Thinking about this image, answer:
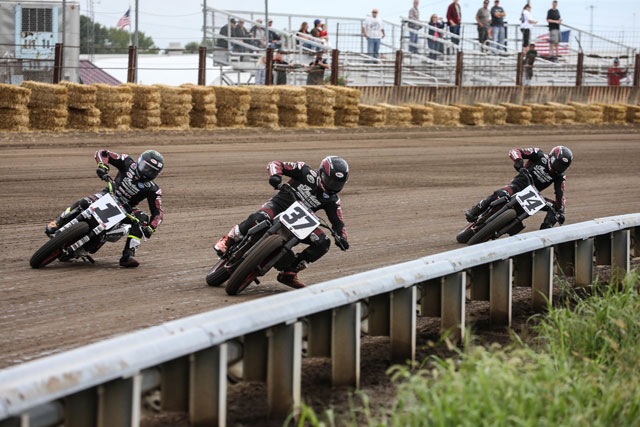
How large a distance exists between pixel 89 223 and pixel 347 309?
13.7 ft

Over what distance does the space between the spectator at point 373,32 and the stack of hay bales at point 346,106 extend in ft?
11.7

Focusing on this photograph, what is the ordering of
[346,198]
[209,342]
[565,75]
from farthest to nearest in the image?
[565,75] < [346,198] < [209,342]

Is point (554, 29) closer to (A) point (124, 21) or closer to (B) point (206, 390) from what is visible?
(A) point (124, 21)

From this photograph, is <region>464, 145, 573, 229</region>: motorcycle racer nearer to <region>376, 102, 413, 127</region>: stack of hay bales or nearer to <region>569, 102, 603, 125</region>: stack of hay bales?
<region>376, 102, 413, 127</region>: stack of hay bales

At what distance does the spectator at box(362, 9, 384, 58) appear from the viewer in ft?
91.9

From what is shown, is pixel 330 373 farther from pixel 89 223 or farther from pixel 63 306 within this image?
pixel 89 223

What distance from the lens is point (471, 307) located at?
8.04 metres

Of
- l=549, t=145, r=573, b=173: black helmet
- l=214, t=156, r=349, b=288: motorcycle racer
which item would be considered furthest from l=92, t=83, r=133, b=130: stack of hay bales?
l=214, t=156, r=349, b=288: motorcycle racer

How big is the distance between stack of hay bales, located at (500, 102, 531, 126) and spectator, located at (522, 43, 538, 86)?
2905mm

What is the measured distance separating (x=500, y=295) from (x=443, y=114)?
20583 mm

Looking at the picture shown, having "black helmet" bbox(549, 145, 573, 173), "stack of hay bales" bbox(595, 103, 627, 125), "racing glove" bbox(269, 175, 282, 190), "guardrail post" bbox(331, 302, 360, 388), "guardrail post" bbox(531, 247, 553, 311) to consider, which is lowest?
"guardrail post" bbox(331, 302, 360, 388)

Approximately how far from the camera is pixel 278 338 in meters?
5.21

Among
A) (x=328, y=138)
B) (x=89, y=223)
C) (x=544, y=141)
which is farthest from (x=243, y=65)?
(x=89, y=223)

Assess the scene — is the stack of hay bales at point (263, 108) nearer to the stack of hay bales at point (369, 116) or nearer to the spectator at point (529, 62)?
the stack of hay bales at point (369, 116)
